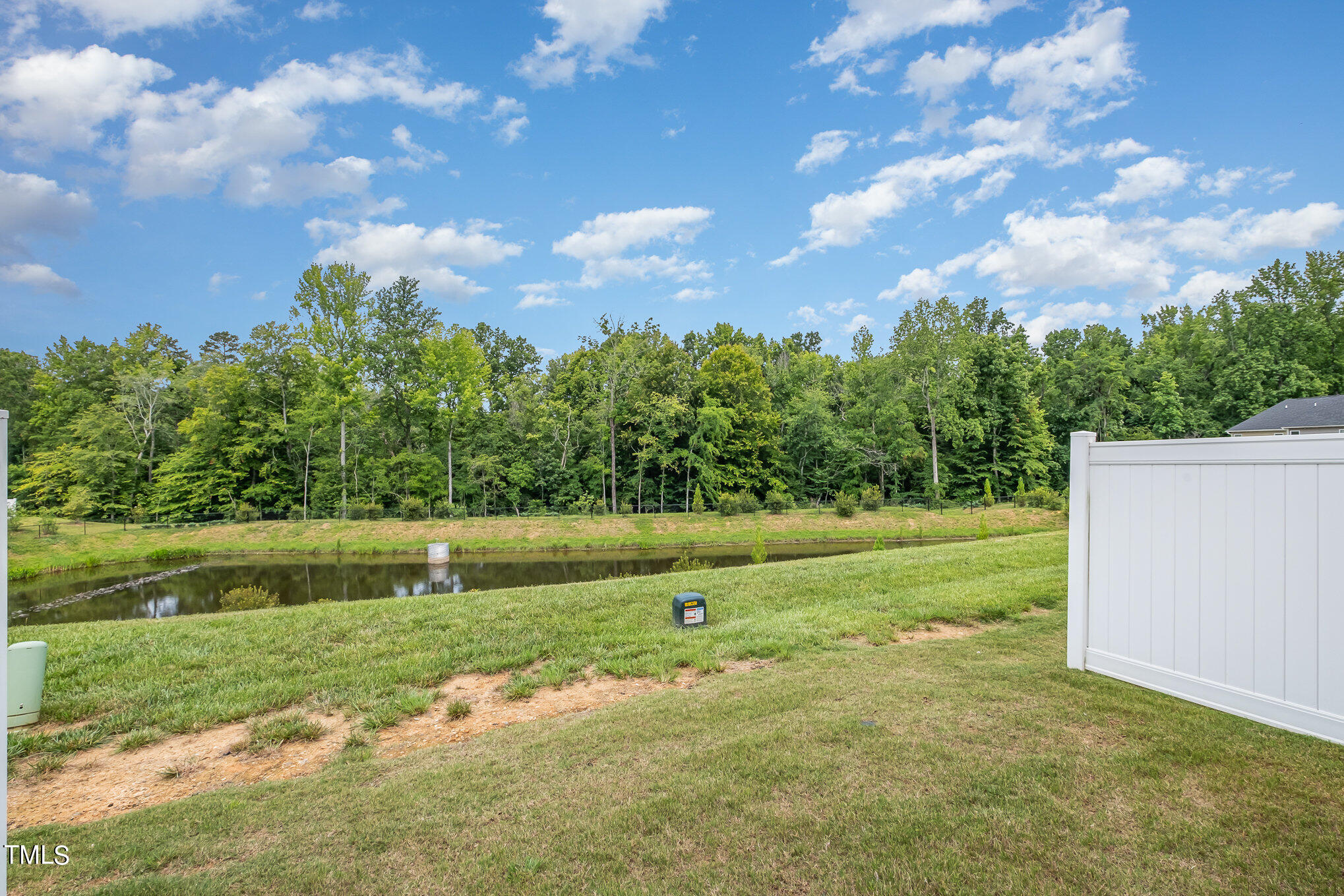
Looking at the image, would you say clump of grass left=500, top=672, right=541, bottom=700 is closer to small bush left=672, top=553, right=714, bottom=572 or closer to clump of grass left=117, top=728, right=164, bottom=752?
clump of grass left=117, top=728, right=164, bottom=752

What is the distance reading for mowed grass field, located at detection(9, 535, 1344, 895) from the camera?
8.05ft

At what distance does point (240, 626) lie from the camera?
25.5 ft

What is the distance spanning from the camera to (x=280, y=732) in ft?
15.5

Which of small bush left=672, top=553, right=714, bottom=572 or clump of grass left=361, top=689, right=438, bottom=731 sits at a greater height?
clump of grass left=361, top=689, right=438, bottom=731

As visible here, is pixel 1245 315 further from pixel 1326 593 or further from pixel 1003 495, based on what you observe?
pixel 1326 593

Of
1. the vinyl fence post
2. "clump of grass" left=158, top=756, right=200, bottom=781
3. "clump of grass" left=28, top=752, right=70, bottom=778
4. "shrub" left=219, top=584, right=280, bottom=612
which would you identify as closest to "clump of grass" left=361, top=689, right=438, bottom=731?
"clump of grass" left=158, top=756, right=200, bottom=781

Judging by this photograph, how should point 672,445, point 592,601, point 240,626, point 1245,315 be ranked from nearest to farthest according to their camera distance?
point 240,626 < point 592,601 < point 672,445 < point 1245,315

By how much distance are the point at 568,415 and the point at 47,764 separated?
29326mm

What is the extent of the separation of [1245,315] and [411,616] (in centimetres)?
5032

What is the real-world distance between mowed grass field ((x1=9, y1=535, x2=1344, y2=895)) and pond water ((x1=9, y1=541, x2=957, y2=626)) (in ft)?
33.6

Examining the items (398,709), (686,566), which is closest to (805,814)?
(398,709)

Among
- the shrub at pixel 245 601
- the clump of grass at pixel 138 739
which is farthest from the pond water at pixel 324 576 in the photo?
the clump of grass at pixel 138 739

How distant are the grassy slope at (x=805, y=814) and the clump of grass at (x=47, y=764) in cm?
132

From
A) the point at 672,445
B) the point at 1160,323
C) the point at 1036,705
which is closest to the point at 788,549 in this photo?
the point at 672,445
